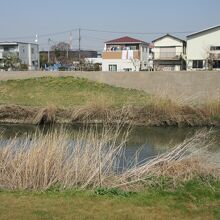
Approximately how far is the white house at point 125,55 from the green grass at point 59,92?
22.6 m

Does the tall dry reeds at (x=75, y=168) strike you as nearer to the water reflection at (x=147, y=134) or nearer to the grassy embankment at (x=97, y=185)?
the grassy embankment at (x=97, y=185)

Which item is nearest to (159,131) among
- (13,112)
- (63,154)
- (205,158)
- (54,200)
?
(13,112)

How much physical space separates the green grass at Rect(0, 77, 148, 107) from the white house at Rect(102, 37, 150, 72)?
2263 centimetres

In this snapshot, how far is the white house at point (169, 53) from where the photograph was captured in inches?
1906

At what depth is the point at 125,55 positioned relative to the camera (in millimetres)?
49312

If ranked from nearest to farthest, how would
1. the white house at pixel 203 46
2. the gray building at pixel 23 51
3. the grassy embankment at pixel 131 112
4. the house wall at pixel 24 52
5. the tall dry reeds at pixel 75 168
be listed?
the tall dry reeds at pixel 75 168 < the grassy embankment at pixel 131 112 < the white house at pixel 203 46 < the gray building at pixel 23 51 < the house wall at pixel 24 52

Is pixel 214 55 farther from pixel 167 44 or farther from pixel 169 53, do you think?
pixel 167 44

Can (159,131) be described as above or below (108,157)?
below

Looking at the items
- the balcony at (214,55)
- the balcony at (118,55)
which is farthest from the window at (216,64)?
the balcony at (118,55)

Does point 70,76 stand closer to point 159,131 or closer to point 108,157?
point 159,131

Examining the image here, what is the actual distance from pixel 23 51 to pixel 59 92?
43.7 m

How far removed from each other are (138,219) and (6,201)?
5.41 ft

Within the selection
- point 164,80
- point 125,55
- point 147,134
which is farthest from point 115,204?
point 125,55

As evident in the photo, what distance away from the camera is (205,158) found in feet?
24.1
